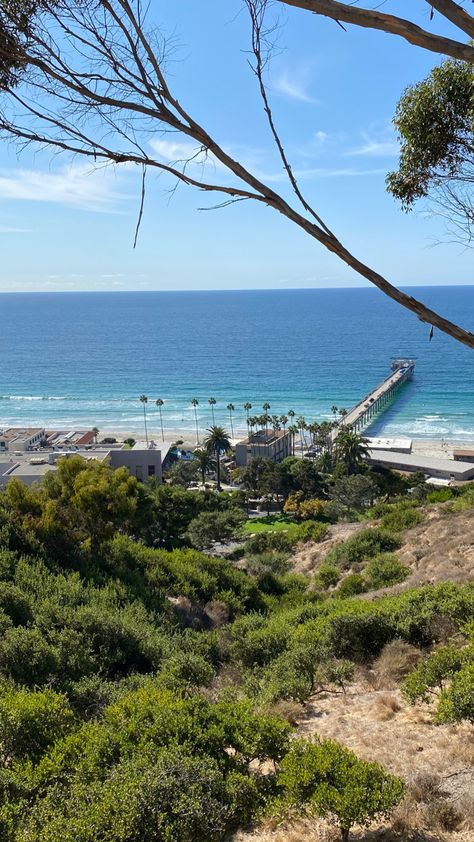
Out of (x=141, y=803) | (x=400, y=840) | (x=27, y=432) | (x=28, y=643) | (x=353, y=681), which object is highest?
(x=141, y=803)

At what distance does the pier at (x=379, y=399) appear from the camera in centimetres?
7086

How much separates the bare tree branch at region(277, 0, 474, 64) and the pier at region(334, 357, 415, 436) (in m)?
60.5

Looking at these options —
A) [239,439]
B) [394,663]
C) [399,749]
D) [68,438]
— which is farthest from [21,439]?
[399,749]

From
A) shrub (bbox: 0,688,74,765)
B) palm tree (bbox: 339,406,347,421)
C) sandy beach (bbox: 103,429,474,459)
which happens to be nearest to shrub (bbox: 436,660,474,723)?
shrub (bbox: 0,688,74,765)

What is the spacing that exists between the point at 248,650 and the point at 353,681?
2384 millimetres

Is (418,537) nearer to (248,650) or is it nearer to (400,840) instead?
(248,650)

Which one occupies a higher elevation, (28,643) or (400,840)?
(400,840)

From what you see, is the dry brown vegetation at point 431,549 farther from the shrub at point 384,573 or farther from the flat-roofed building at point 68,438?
the flat-roofed building at point 68,438

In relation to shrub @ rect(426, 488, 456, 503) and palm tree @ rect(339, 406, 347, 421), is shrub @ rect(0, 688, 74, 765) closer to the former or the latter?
shrub @ rect(426, 488, 456, 503)

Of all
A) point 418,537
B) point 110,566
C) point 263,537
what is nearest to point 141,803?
point 110,566

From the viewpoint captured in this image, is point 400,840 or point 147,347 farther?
point 147,347

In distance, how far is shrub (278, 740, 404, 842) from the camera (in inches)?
175

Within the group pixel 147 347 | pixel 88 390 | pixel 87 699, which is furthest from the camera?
pixel 147 347

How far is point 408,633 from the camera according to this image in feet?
31.2
